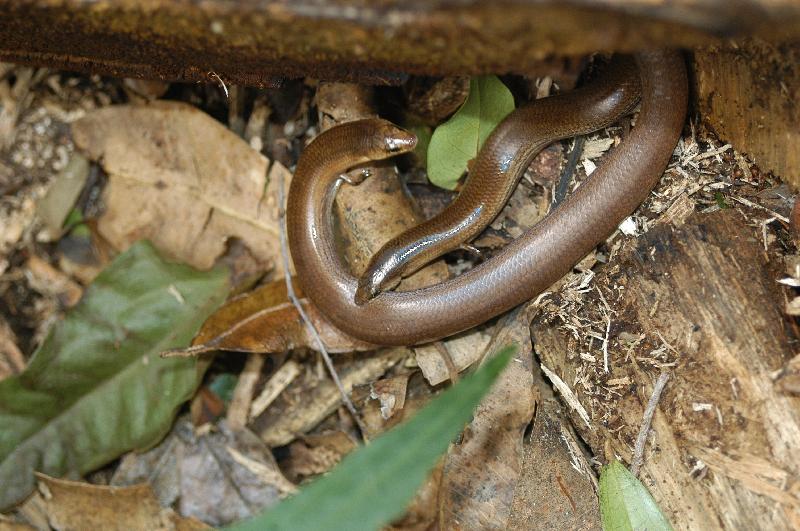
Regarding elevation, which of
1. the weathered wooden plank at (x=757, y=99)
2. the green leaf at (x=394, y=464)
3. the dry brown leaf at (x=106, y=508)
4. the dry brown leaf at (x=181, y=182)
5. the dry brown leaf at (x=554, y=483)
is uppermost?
the weathered wooden plank at (x=757, y=99)

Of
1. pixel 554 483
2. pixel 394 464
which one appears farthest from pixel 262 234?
pixel 394 464

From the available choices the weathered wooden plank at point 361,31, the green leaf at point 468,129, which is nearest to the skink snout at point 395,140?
the green leaf at point 468,129

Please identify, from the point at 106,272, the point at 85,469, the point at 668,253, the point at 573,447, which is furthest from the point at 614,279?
the point at 85,469

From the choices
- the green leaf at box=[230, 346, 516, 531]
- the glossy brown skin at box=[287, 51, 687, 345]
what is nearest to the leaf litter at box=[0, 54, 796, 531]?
the glossy brown skin at box=[287, 51, 687, 345]

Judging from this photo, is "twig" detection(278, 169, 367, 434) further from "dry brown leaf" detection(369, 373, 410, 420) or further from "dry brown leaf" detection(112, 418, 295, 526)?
"dry brown leaf" detection(112, 418, 295, 526)

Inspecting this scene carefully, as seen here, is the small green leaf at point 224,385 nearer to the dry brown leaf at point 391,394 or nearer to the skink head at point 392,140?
the dry brown leaf at point 391,394

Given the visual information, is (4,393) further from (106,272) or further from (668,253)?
(668,253)
